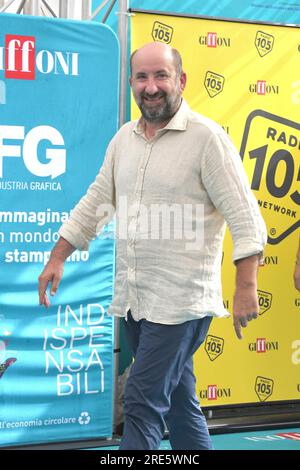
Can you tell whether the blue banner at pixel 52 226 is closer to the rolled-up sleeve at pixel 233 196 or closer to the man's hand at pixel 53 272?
the man's hand at pixel 53 272

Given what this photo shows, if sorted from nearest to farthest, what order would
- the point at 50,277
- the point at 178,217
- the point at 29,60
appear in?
the point at 178,217 → the point at 50,277 → the point at 29,60

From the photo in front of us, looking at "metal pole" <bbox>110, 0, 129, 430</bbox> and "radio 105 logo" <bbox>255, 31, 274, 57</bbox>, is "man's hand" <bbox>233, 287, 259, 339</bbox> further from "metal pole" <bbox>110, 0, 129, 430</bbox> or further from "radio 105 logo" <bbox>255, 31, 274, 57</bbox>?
"radio 105 logo" <bbox>255, 31, 274, 57</bbox>

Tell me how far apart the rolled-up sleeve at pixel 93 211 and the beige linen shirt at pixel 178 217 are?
0.18 m

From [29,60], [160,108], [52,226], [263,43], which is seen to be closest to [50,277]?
[160,108]

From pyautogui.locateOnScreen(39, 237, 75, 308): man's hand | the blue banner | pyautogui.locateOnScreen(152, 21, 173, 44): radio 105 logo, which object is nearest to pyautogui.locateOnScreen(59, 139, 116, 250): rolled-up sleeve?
pyautogui.locateOnScreen(39, 237, 75, 308): man's hand

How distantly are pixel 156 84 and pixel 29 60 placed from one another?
1345 millimetres

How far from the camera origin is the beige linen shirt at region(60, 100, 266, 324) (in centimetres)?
277

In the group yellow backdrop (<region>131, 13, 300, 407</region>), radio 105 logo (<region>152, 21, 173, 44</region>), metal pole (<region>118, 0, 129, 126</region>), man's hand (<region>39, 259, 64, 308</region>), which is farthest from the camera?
yellow backdrop (<region>131, 13, 300, 407</region>)

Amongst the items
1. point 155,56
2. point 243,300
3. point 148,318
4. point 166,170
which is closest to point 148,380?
point 148,318

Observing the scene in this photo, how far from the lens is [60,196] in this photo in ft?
13.6

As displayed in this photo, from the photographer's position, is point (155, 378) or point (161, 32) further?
point (161, 32)

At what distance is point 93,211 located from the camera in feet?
10.2

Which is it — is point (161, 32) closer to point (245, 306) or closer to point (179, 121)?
point (179, 121)

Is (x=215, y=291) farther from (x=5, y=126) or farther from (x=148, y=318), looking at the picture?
(x=5, y=126)
